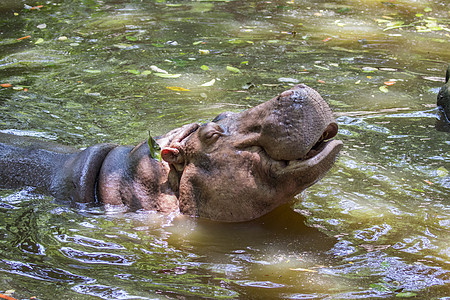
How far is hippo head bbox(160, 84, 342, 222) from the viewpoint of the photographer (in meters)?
4.38

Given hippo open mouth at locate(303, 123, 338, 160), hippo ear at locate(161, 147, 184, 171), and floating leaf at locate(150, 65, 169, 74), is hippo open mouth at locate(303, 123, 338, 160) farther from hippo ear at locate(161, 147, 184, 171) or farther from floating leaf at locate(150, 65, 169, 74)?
floating leaf at locate(150, 65, 169, 74)

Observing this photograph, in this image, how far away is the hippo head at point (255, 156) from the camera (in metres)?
4.38

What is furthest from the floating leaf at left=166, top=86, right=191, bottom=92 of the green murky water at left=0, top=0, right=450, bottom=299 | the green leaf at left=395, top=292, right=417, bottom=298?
the green leaf at left=395, top=292, right=417, bottom=298

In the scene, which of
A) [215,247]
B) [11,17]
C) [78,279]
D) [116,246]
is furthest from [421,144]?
[11,17]

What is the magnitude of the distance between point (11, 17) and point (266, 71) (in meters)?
5.38

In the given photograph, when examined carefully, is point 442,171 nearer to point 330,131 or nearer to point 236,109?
point 330,131

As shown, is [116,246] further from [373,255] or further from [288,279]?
[373,255]

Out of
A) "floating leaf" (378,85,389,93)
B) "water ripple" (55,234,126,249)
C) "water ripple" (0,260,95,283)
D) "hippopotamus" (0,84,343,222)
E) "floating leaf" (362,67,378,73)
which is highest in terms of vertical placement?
"hippopotamus" (0,84,343,222)

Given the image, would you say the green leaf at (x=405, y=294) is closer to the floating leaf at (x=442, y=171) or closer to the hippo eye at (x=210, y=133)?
the hippo eye at (x=210, y=133)

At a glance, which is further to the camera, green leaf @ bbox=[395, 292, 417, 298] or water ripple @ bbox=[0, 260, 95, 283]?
water ripple @ bbox=[0, 260, 95, 283]

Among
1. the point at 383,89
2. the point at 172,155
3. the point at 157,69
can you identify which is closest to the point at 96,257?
the point at 172,155

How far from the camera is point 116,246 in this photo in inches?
180

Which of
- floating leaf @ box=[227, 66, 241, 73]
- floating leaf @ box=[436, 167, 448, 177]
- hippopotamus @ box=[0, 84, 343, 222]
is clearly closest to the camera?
hippopotamus @ box=[0, 84, 343, 222]

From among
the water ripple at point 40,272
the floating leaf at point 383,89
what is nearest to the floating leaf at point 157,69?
the floating leaf at point 383,89
